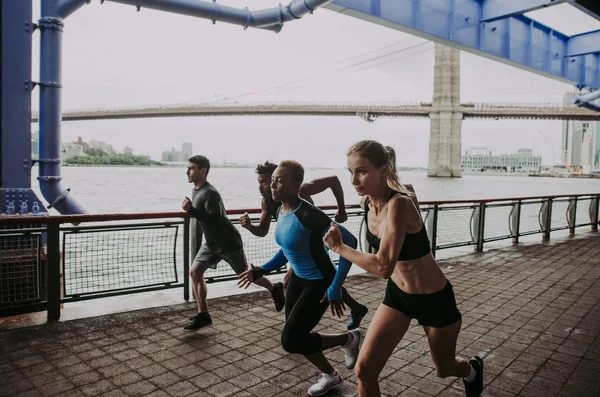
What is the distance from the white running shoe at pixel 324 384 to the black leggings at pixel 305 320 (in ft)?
0.77

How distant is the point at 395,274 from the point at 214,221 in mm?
2273

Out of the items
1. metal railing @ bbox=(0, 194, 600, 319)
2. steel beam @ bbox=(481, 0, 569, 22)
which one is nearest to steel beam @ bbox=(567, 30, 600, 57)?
steel beam @ bbox=(481, 0, 569, 22)

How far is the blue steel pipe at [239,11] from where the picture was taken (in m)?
7.92

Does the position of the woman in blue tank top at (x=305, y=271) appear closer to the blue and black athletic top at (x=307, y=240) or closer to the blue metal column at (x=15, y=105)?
the blue and black athletic top at (x=307, y=240)

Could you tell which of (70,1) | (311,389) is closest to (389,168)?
(311,389)

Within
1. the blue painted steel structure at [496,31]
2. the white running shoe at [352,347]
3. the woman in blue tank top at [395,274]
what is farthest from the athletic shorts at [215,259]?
the blue painted steel structure at [496,31]

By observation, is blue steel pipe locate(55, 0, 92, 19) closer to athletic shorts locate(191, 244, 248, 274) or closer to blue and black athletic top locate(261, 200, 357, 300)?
athletic shorts locate(191, 244, 248, 274)

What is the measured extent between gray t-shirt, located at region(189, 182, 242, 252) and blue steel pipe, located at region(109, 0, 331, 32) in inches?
167

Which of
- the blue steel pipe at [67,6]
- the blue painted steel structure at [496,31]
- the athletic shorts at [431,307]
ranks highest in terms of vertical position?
the blue painted steel structure at [496,31]

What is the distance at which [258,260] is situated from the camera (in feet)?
24.4

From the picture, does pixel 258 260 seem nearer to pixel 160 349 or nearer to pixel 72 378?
pixel 160 349

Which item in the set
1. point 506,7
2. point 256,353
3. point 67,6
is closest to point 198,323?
point 256,353

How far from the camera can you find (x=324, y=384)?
10.2ft

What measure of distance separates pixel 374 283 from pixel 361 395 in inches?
160
